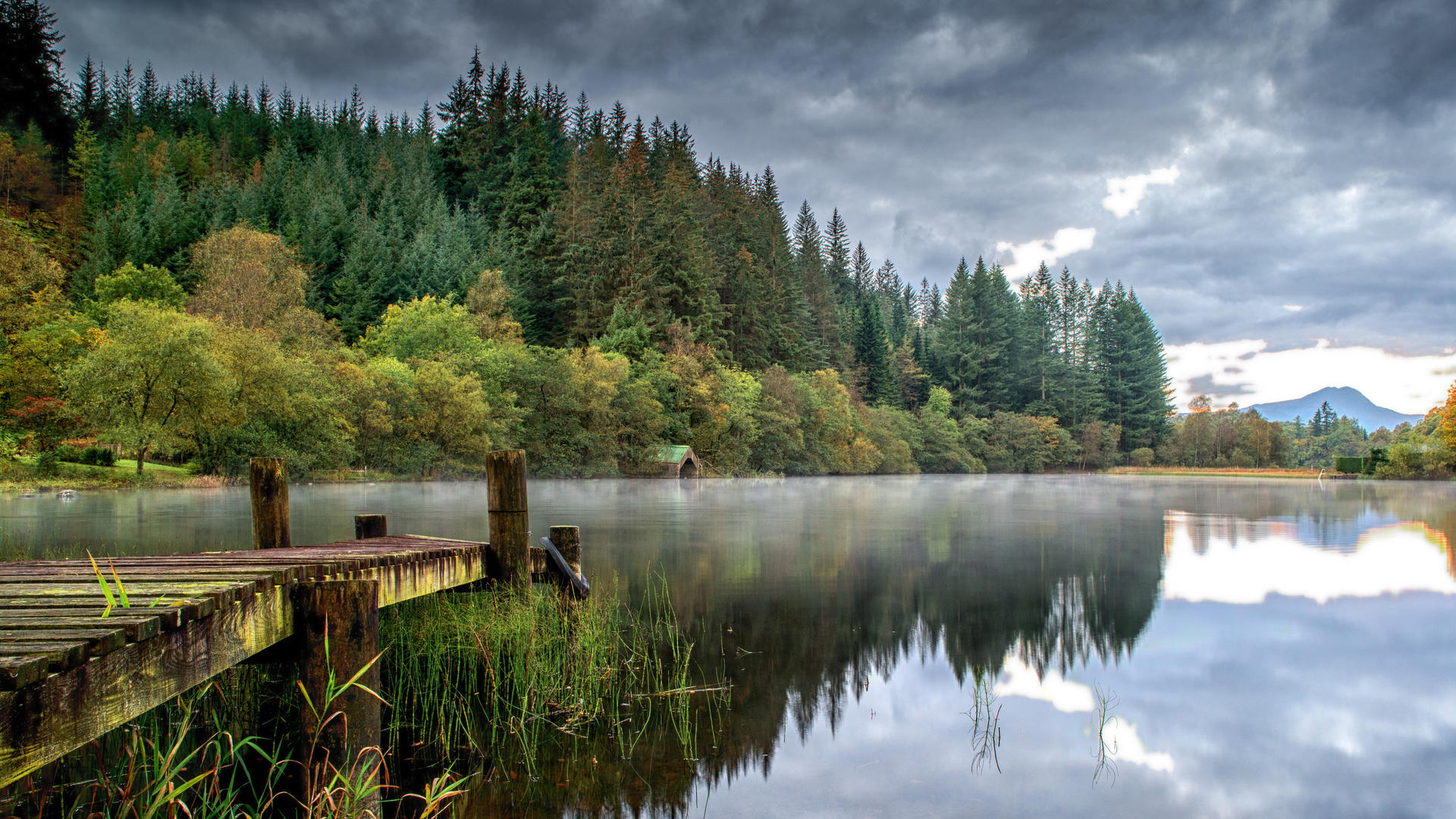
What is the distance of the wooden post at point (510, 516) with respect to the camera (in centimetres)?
759

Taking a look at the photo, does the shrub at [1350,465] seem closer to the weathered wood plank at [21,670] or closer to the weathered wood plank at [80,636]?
the weathered wood plank at [80,636]

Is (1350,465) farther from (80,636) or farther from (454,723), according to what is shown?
(80,636)

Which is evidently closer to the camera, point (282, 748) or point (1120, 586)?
point (282, 748)

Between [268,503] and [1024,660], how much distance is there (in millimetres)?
8253

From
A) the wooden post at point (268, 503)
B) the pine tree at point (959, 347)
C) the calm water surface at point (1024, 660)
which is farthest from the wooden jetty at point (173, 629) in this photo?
the pine tree at point (959, 347)

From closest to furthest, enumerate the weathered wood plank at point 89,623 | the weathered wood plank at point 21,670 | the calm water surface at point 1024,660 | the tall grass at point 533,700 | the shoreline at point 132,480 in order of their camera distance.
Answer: the weathered wood plank at point 21,670
the weathered wood plank at point 89,623
the tall grass at point 533,700
the calm water surface at point 1024,660
the shoreline at point 132,480

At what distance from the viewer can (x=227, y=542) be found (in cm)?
1470

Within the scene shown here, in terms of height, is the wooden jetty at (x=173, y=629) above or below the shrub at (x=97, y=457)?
below

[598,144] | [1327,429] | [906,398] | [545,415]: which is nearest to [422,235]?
[598,144]

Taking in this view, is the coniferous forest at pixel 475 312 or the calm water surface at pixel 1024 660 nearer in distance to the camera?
the calm water surface at pixel 1024 660

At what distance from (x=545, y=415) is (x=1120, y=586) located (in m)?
39.3

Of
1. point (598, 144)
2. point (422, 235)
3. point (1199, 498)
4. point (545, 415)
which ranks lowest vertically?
point (1199, 498)

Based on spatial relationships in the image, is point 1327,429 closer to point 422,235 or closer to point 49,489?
point 422,235

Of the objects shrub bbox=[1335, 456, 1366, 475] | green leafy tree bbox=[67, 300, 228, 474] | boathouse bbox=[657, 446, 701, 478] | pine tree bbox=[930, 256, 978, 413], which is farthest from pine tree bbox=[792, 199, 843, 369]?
green leafy tree bbox=[67, 300, 228, 474]
